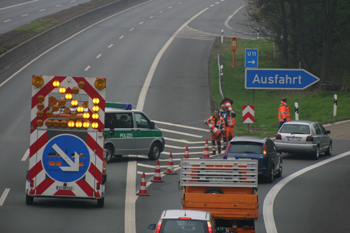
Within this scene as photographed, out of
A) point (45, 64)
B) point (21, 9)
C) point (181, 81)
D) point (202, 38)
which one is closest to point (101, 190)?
point (181, 81)

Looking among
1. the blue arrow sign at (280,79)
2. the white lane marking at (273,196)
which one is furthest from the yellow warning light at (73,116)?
the blue arrow sign at (280,79)

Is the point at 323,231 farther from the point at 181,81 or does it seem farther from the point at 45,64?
the point at 45,64

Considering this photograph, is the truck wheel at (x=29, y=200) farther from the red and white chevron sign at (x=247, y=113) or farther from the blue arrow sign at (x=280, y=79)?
the red and white chevron sign at (x=247, y=113)

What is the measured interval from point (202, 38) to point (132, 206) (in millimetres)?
38238

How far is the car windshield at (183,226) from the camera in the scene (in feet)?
25.7

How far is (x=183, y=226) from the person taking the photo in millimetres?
7902

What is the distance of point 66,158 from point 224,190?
3749 mm

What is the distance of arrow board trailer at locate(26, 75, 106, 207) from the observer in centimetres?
1245

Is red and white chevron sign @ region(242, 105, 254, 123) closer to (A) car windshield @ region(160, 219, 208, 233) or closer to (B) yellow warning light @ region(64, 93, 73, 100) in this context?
(B) yellow warning light @ region(64, 93, 73, 100)

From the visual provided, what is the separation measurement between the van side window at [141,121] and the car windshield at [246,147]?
15.1 feet

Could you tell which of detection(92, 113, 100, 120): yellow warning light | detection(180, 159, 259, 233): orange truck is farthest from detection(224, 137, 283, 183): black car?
detection(92, 113, 100, 120): yellow warning light

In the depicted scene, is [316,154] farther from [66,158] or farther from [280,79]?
[66,158]

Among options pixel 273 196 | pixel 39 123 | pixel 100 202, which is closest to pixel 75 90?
pixel 39 123

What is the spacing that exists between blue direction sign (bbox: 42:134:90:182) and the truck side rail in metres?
2.66
